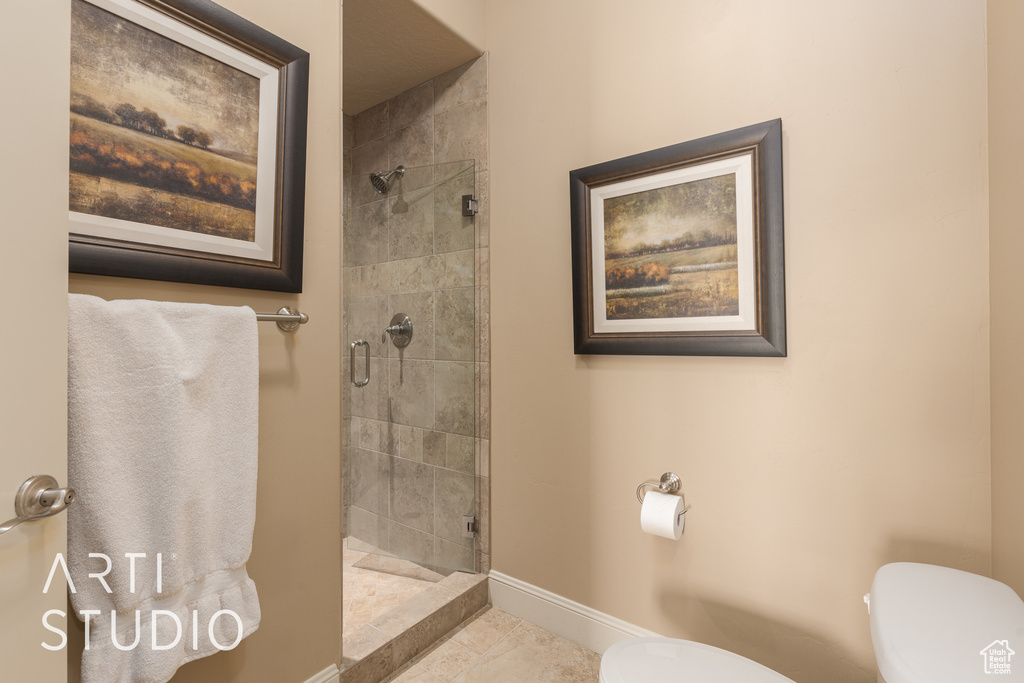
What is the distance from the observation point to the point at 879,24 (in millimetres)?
1228

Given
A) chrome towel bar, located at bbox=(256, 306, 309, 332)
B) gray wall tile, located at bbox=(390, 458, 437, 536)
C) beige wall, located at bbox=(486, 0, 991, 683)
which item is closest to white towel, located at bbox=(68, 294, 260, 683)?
chrome towel bar, located at bbox=(256, 306, 309, 332)

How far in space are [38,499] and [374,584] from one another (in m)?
1.58

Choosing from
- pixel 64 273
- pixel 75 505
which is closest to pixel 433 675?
pixel 75 505

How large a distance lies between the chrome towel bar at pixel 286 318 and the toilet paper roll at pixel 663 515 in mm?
1143

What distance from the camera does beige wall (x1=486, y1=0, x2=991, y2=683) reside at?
3.81ft

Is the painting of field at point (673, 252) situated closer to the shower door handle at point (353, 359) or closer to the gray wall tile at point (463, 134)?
the gray wall tile at point (463, 134)

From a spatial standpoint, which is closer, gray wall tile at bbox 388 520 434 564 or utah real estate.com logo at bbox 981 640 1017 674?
utah real estate.com logo at bbox 981 640 1017 674

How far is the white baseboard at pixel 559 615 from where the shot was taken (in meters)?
1.70

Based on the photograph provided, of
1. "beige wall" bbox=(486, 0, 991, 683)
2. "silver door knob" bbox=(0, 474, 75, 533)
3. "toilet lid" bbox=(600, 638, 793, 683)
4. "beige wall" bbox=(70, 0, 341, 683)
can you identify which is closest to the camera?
"silver door knob" bbox=(0, 474, 75, 533)

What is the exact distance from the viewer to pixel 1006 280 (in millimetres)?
1039

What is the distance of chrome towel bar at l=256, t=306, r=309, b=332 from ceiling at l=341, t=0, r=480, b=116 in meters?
1.19

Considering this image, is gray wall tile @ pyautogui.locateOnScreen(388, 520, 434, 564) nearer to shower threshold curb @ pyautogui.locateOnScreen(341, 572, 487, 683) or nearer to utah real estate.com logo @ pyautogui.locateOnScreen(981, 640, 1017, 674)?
shower threshold curb @ pyautogui.locateOnScreen(341, 572, 487, 683)

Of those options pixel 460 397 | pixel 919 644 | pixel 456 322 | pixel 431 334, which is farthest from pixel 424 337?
pixel 919 644

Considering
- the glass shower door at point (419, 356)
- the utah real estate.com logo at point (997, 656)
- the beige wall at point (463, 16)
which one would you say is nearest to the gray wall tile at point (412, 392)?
the glass shower door at point (419, 356)
